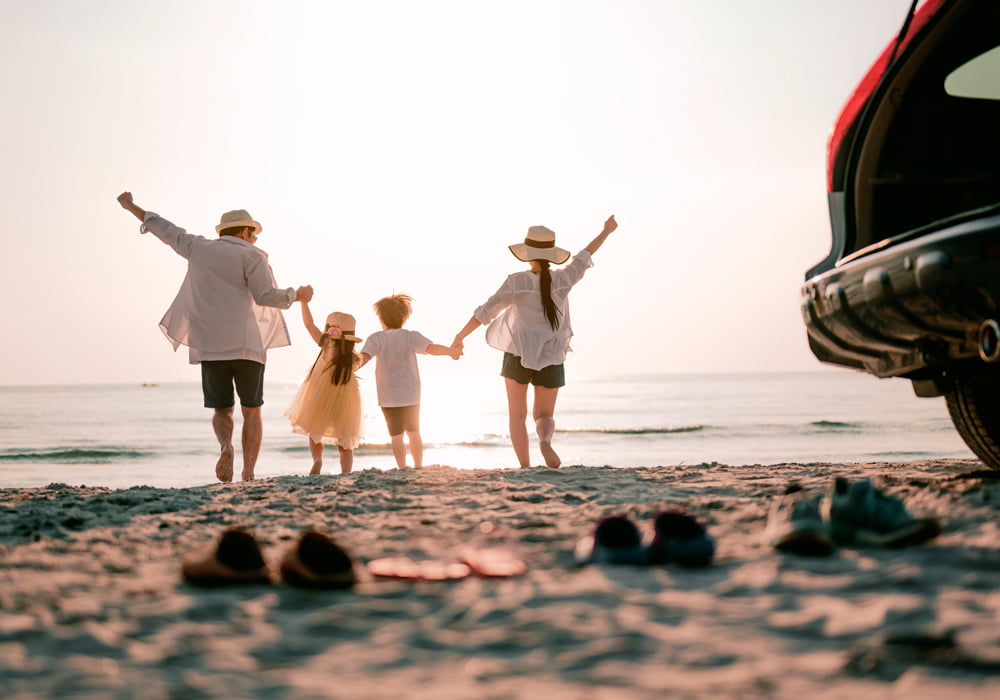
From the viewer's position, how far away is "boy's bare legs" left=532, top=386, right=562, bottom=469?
6641mm

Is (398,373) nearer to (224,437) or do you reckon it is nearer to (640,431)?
(224,437)

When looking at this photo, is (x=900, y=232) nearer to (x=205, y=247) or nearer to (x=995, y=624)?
(x=995, y=624)

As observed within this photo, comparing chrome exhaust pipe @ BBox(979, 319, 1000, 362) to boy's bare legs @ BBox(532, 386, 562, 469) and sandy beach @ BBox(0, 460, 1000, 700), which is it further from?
boy's bare legs @ BBox(532, 386, 562, 469)

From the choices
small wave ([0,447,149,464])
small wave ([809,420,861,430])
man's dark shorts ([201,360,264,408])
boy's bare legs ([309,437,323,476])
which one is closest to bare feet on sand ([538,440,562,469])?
boy's bare legs ([309,437,323,476])

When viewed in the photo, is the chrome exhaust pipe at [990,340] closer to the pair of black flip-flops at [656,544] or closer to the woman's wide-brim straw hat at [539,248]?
the pair of black flip-flops at [656,544]

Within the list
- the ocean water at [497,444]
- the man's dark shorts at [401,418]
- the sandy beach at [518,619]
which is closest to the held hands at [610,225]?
the man's dark shorts at [401,418]

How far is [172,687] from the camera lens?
1683 mm

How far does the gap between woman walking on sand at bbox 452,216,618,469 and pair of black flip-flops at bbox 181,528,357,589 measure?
4.10 m

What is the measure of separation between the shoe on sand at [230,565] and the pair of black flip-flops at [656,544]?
1062 mm

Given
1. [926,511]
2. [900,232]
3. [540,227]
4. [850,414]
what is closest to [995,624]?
[926,511]

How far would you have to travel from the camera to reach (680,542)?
2.71m

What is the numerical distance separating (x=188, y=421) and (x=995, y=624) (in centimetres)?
2739

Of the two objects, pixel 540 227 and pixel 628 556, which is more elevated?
pixel 540 227

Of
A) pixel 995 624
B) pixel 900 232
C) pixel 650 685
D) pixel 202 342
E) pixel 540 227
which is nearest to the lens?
pixel 650 685
